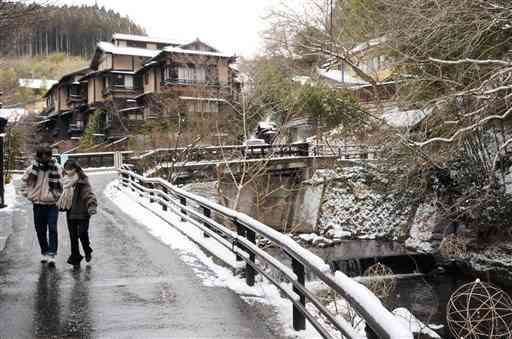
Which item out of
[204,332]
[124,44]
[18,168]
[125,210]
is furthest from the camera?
[124,44]

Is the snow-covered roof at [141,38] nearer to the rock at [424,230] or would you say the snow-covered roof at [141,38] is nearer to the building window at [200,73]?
the building window at [200,73]

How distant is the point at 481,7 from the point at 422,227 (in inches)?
555

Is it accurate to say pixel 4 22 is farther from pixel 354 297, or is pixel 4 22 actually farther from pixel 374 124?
pixel 374 124

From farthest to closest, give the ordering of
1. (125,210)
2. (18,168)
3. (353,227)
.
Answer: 1. (18,168)
2. (353,227)
3. (125,210)

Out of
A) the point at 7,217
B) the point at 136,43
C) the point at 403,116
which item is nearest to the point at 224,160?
the point at 403,116

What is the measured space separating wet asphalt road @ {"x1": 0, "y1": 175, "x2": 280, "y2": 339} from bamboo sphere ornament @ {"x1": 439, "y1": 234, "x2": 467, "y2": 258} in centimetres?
1232

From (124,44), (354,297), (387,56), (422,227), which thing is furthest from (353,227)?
(124,44)

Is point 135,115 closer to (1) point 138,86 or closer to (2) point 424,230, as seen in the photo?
(1) point 138,86

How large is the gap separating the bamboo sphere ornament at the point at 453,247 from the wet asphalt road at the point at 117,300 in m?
12.3

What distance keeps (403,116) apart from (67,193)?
14050mm

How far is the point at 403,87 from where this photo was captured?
16.3 meters

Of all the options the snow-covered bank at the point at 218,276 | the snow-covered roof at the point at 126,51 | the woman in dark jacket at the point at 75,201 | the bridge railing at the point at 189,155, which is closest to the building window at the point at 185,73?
the snow-covered roof at the point at 126,51

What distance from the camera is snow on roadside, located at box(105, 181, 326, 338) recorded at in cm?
574

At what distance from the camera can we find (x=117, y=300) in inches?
253
